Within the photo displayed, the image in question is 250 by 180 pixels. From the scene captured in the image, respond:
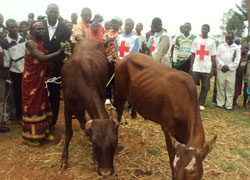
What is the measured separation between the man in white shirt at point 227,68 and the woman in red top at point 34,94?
19.5 feet

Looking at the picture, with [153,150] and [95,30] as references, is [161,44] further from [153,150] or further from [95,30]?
[153,150]

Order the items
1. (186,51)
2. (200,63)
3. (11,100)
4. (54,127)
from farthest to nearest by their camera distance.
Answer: (186,51) < (200,63) < (11,100) < (54,127)

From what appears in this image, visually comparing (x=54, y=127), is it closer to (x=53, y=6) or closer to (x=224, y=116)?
(x=53, y=6)

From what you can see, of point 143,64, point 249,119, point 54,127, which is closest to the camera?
point 143,64

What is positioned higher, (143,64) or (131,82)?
(143,64)

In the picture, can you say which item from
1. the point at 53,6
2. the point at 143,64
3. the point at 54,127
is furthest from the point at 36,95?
the point at 143,64

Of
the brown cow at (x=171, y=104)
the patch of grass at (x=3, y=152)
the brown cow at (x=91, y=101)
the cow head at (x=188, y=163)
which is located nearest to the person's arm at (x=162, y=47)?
the brown cow at (x=171, y=104)

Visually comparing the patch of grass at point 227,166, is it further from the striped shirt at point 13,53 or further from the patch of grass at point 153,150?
the striped shirt at point 13,53

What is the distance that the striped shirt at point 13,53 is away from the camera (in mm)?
5523

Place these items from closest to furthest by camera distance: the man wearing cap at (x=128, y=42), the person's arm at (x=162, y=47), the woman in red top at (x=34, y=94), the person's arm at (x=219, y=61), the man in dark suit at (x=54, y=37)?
1. the woman in red top at (x=34, y=94)
2. the man in dark suit at (x=54, y=37)
3. the person's arm at (x=162, y=47)
4. the man wearing cap at (x=128, y=42)
5. the person's arm at (x=219, y=61)

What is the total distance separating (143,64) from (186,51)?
13.8 ft

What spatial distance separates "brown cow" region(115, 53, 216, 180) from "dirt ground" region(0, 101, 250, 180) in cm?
85

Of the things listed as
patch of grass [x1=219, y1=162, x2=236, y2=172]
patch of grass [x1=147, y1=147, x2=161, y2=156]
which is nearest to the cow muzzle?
patch of grass [x1=147, y1=147, x2=161, y2=156]

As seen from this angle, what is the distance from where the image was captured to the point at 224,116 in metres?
7.53
